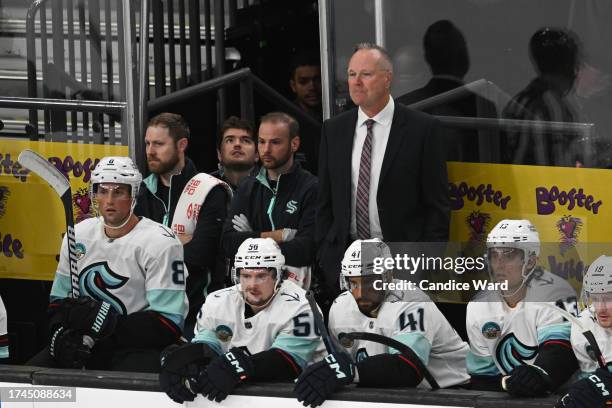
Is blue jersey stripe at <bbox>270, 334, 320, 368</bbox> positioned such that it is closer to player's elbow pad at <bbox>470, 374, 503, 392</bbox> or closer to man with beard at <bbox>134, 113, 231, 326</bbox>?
player's elbow pad at <bbox>470, 374, 503, 392</bbox>

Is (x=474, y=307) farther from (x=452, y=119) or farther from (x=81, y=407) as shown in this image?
(x=81, y=407)

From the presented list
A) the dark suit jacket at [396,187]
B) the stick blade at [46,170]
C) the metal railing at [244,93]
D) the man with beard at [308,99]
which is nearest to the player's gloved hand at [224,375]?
the dark suit jacket at [396,187]

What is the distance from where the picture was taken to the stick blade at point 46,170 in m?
6.61

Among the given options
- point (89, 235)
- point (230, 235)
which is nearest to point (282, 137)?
point (230, 235)

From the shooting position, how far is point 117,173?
6414 mm

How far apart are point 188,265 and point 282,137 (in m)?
0.64

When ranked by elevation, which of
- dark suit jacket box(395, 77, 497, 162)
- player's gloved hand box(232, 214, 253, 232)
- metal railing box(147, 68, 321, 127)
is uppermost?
metal railing box(147, 68, 321, 127)

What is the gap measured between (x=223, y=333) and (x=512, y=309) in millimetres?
1071

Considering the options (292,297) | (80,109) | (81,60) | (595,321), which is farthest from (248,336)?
(81,60)

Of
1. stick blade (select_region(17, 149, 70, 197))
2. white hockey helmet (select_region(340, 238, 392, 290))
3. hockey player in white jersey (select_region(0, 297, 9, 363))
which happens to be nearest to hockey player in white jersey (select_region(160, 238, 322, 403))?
white hockey helmet (select_region(340, 238, 392, 290))

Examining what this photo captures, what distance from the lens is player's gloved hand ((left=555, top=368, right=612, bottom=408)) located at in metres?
5.15

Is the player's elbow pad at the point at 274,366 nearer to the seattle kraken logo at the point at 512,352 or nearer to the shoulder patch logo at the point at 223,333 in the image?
the shoulder patch logo at the point at 223,333

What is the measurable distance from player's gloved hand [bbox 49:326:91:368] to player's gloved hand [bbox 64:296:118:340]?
33mm

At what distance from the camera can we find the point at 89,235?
6520 millimetres
